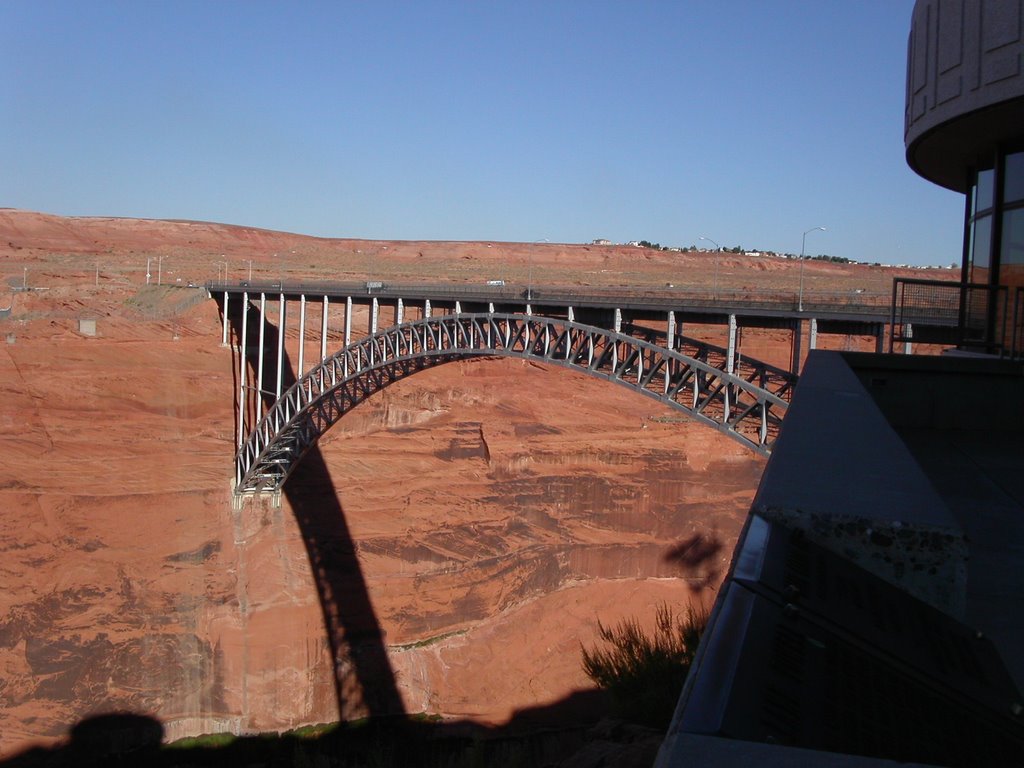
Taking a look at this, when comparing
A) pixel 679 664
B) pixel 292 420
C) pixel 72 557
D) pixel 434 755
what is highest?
pixel 292 420

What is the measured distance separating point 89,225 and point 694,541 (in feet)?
155

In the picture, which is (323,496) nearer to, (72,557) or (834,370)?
(72,557)

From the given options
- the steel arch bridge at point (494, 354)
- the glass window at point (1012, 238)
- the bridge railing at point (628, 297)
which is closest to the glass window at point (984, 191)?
the glass window at point (1012, 238)

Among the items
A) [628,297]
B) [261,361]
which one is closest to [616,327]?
[628,297]

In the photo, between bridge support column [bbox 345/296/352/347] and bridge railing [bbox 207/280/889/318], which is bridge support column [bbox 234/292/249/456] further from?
bridge support column [bbox 345/296/352/347]

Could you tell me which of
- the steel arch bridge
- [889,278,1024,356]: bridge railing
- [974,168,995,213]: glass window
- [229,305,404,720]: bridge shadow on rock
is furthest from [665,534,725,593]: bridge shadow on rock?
[974,168,995,213]: glass window

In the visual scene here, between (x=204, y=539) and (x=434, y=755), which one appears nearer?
(x=434, y=755)

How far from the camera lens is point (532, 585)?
985 inches

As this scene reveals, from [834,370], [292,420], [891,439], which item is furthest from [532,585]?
[891,439]

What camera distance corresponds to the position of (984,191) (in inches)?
331

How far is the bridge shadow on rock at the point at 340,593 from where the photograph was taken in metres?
22.3

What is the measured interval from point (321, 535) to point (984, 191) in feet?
62.1

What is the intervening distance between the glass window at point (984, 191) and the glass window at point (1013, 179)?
0.98 ft

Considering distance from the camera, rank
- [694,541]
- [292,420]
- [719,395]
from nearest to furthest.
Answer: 1. [719,395]
2. [292,420]
3. [694,541]
